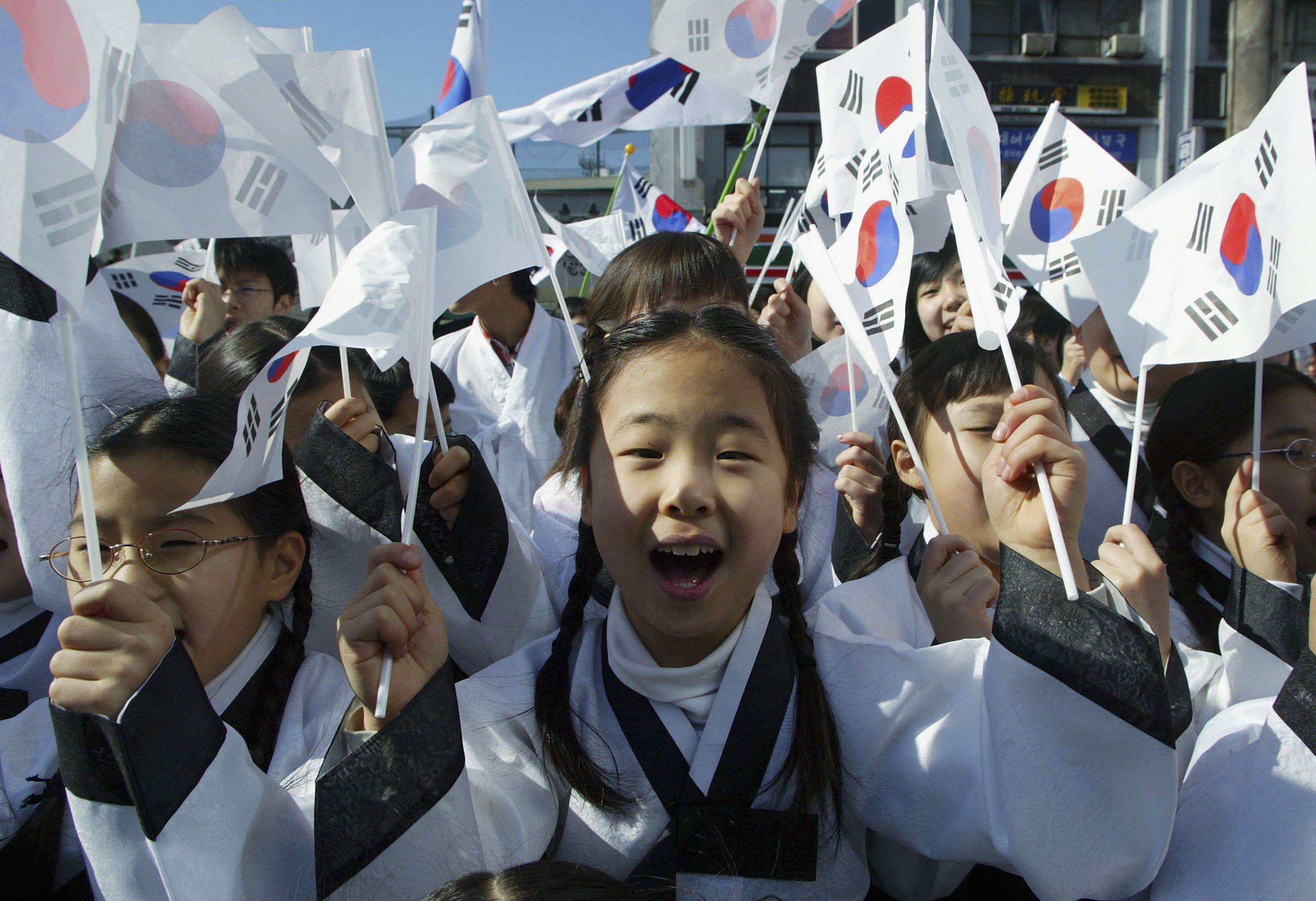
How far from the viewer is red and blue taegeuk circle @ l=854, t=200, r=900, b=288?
1.97 meters

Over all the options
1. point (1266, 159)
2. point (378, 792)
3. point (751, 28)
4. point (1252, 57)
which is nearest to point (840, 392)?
point (1266, 159)

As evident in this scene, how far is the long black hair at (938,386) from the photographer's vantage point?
6.36ft

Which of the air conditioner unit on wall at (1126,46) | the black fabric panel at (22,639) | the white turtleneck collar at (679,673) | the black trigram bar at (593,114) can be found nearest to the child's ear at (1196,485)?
the white turtleneck collar at (679,673)

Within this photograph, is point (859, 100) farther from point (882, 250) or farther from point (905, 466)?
point (905, 466)

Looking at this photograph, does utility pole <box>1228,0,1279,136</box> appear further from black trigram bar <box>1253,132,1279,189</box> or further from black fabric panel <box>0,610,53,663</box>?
black fabric panel <box>0,610,53,663</box>

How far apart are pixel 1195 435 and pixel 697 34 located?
70.1 inches

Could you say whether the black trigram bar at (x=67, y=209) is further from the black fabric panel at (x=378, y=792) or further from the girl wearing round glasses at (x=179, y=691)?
the black fabric panel at (x=378, y=792)

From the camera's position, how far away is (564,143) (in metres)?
3.87

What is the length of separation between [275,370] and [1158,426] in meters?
1.83

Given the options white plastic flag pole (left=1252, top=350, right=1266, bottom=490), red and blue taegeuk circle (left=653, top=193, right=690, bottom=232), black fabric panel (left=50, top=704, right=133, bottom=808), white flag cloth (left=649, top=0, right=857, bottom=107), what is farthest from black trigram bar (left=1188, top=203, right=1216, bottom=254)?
red and blue taegeuk circle (left=653, top=193, right=690, bottom=232)

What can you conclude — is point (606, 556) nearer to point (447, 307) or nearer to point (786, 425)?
point (786, 425)

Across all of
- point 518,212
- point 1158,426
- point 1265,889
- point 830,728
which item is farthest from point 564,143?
point 1265,889

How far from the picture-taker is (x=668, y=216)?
5559mm

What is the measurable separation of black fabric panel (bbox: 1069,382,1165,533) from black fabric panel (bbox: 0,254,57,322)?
2.18 meters
